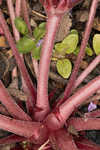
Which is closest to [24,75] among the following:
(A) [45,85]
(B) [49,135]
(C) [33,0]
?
(A) [45,85]

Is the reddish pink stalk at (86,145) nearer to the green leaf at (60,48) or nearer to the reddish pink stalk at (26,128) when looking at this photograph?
the reddish pink stalk at (26,128)

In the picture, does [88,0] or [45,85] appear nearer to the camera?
[45,85]

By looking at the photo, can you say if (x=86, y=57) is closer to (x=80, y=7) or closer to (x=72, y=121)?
(x=80, y=7)

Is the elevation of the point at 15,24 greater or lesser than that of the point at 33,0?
lesser

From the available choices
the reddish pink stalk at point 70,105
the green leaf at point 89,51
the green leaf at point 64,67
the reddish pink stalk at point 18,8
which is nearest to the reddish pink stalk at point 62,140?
the reddish pink stalk at point 70,105

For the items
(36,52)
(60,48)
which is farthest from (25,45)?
(60,48)

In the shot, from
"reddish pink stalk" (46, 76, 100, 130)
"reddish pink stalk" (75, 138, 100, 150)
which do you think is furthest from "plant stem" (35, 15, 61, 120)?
"reddish pink stalk" (75, 138, 100, 150)
